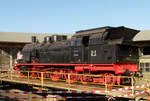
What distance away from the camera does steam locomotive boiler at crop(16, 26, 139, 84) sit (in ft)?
38.1

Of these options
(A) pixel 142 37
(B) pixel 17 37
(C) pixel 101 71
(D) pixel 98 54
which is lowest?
(C) pixel 101 71

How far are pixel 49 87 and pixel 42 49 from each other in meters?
5.77

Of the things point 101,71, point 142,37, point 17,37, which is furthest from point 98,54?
point 17,37

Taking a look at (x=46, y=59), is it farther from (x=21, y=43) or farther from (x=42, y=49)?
(x=21, y=43)

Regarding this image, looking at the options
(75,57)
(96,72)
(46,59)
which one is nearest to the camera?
(96,72)

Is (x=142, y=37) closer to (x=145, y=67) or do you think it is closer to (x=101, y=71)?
(x=145, y=67)

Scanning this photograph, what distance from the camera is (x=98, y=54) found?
485 inches

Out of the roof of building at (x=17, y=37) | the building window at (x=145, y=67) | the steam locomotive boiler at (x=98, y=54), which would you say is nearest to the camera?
the steam locomotive boiler at (x=98, y=54)

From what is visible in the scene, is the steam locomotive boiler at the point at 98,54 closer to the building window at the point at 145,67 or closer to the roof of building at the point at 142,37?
the roof of building at the point at 142,37

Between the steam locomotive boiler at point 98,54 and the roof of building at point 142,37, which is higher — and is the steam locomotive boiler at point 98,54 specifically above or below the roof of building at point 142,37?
below

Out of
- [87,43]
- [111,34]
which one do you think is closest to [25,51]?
[87,43]

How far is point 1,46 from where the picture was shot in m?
27.1

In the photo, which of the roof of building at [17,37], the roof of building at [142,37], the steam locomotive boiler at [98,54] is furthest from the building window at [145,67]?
the roof of building at [17,37]

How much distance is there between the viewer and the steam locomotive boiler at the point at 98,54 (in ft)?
38.1
